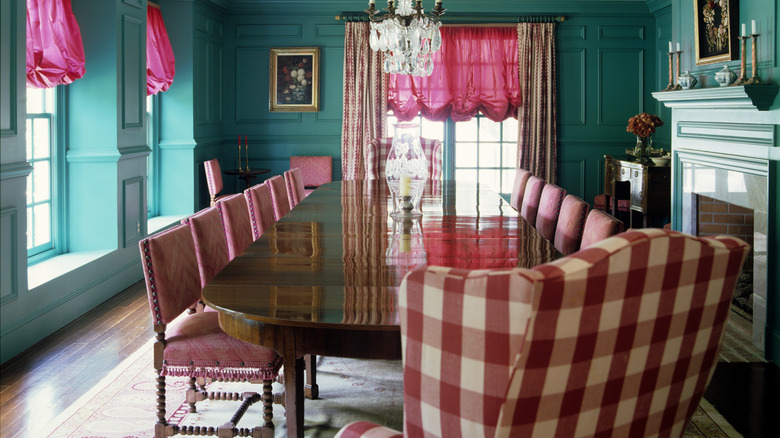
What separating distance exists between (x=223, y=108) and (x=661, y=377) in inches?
288

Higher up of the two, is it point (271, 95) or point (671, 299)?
point (271, 95)

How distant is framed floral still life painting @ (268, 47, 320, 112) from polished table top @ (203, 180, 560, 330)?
13.2 feet

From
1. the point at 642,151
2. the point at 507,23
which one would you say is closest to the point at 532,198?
the point at 642,151

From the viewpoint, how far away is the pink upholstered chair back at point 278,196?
4484 millimetres

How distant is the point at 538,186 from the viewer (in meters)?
4.32

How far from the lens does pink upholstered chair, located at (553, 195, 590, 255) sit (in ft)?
10.0

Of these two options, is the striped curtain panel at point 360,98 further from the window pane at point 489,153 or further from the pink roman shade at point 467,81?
the window pane at point 489,153

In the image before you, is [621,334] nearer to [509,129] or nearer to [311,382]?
[311,382]

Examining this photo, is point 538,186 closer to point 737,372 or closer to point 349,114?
point 737,372

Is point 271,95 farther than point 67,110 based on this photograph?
Yes

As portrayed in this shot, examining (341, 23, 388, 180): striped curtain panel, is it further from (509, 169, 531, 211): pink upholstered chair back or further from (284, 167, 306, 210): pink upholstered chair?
(509, 169, 531, 211): pink upholstered chair back

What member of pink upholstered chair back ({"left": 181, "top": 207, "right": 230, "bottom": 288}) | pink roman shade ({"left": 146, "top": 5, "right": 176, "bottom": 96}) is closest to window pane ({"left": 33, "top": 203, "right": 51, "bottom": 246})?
pink roman shade ({"left": 146, "top": 5, "right": 176, "bottom": 96})

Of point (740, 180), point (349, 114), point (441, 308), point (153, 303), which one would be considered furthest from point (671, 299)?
point (349, 114)

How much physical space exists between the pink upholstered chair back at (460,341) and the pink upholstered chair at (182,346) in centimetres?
127
